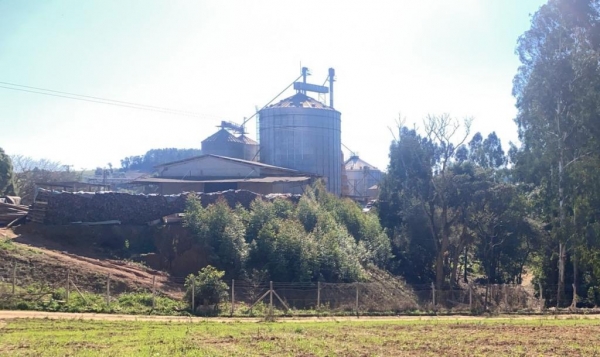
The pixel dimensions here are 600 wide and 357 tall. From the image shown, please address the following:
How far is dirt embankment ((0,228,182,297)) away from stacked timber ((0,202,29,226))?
2.46m

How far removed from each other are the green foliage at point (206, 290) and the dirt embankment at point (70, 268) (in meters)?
1.73

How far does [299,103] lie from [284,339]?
4980 cm

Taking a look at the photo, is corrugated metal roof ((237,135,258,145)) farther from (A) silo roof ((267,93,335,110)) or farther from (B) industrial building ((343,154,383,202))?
(B) industrial building ((343,154,383,202))

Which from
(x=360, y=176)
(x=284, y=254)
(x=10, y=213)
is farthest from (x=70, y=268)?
(x=360, y=176)

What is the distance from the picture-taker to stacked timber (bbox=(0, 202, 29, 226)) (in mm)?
33391

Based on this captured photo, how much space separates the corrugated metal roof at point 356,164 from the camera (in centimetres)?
10062

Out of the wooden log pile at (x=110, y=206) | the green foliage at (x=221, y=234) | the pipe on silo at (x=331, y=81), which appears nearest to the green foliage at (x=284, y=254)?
the green foliage at (x=221, y=234)

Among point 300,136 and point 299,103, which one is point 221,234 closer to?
point 300,136

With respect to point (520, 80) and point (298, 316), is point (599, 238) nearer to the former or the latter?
point (520, 80)

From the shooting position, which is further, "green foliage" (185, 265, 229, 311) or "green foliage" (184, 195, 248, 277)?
"green foliage" (184, 195, 248, 277)

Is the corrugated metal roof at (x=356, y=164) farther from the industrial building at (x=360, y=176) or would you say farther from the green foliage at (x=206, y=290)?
the green foliage at (x=206, y=290)

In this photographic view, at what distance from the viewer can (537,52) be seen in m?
39.0

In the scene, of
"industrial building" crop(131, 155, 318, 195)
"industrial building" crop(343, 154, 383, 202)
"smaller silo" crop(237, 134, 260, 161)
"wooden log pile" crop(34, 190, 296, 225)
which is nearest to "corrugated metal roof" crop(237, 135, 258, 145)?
"smaller silo" crop(237, 134, 260, 161)

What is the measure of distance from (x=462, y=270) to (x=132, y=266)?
3261 centimetres
